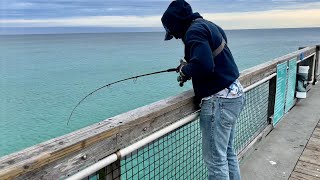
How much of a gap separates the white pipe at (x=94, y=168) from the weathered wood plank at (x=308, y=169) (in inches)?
82.4

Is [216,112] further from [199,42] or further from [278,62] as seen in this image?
[278,62]

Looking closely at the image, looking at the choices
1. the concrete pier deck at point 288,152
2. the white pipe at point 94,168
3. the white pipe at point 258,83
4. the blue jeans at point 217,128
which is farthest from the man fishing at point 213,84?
the concrete pier deck at point 288,152

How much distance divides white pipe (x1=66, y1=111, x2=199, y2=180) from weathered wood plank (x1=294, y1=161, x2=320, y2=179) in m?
1.37

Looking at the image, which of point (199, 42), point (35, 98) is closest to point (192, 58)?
point (199, 42)

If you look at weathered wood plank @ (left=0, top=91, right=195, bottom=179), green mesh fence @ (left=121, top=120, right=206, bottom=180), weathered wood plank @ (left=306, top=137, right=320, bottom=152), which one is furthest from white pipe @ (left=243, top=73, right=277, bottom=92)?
weathered wood plank @ (left=0, top=91, right=195, bottom=179)

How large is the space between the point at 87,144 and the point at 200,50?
789mm

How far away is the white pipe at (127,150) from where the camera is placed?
4.31 feet

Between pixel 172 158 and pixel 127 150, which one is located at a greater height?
pixel 127 150

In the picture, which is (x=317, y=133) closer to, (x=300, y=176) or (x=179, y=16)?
(x=300, y=176)

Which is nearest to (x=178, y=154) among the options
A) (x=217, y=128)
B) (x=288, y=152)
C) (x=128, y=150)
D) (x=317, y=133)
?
(x=317, y=133)

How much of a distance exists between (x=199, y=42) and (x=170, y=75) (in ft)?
82.0

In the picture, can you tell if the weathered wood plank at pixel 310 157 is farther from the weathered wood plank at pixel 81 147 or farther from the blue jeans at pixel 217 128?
the weathered wood plank at pixel 81 147

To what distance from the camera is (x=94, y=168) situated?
1.36m

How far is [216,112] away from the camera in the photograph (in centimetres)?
200
